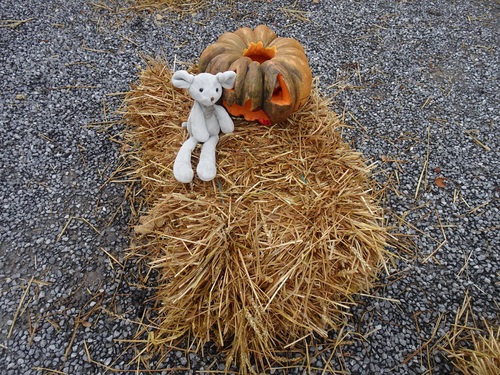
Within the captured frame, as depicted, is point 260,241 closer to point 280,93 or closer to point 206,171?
point 206,171

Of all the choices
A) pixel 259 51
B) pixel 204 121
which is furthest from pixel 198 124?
pixel 259 51

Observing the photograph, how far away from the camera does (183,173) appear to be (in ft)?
8.48

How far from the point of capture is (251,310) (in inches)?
88.7

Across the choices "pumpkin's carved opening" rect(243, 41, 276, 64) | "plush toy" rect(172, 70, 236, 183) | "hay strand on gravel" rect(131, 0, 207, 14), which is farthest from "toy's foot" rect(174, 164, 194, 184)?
"hay strand on gravel" rect(131, 0, 207, 14)

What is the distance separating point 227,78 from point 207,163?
1.92 feet

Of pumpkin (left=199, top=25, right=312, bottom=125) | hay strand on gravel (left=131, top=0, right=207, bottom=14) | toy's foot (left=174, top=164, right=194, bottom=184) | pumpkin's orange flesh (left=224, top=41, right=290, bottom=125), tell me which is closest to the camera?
toy's foot (left=174, top=164, right=194, bottom=184)

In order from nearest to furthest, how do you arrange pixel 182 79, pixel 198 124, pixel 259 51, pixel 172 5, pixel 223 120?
pixel 182 79 → pixel 198 124 → pixel 223 120 → pixel 259 51 → pixel 172 5

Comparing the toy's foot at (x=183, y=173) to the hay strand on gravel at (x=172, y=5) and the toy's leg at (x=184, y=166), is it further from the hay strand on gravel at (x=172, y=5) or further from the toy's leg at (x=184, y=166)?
the hay strand on gravel at (x=172, y=5)

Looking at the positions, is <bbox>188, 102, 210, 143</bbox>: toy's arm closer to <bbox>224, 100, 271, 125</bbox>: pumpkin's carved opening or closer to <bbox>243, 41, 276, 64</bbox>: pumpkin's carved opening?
<bbox>224, 100, 271, 125</bbox>: pumpkin's carved opening

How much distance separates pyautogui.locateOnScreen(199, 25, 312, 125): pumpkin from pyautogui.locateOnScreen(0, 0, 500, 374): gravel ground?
3.68 feet

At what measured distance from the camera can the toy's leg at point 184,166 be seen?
259cm

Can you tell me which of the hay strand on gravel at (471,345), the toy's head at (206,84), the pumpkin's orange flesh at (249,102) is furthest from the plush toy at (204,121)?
the hay strand on gravel at (471,345)

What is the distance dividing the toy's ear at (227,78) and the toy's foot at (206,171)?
0.54 metres

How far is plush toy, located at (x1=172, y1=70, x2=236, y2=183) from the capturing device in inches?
96.3
